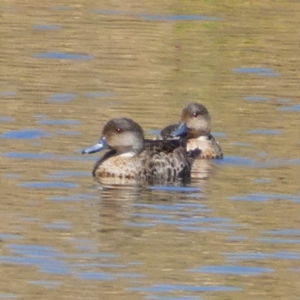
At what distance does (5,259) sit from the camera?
1047cm

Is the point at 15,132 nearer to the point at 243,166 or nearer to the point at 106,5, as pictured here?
the point at 243,166

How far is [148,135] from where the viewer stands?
15844 millimetres

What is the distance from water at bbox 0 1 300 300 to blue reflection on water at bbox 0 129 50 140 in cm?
2

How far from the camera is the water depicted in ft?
33.7

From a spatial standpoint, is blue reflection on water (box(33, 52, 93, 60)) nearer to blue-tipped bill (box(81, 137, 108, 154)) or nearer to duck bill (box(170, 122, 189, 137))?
duck bill (box(170, 122, 189, 137))

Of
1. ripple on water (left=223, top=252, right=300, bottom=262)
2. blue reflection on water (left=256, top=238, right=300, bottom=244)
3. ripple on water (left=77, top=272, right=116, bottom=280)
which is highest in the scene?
ripple on water (left=77, top=272, right=116, bottom=280)

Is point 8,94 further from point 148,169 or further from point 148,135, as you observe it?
point 148,169

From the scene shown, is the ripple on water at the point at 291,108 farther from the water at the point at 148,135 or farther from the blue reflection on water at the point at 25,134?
the blue reflection on water at the point at 25,134

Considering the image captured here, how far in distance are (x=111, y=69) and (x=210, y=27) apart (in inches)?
174

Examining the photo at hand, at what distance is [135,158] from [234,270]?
3.96 m

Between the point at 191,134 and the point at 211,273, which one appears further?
the point at 191,134

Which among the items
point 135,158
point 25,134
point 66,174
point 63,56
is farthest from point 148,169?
point 63,56

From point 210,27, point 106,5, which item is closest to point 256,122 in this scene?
point 210,27

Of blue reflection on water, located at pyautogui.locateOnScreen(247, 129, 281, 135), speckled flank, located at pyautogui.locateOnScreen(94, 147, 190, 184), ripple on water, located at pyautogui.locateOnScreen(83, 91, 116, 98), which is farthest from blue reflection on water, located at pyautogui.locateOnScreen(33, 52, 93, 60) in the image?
speckled flank, located at pyautogui.locateOnScreen(94, 147, 190, 184)
